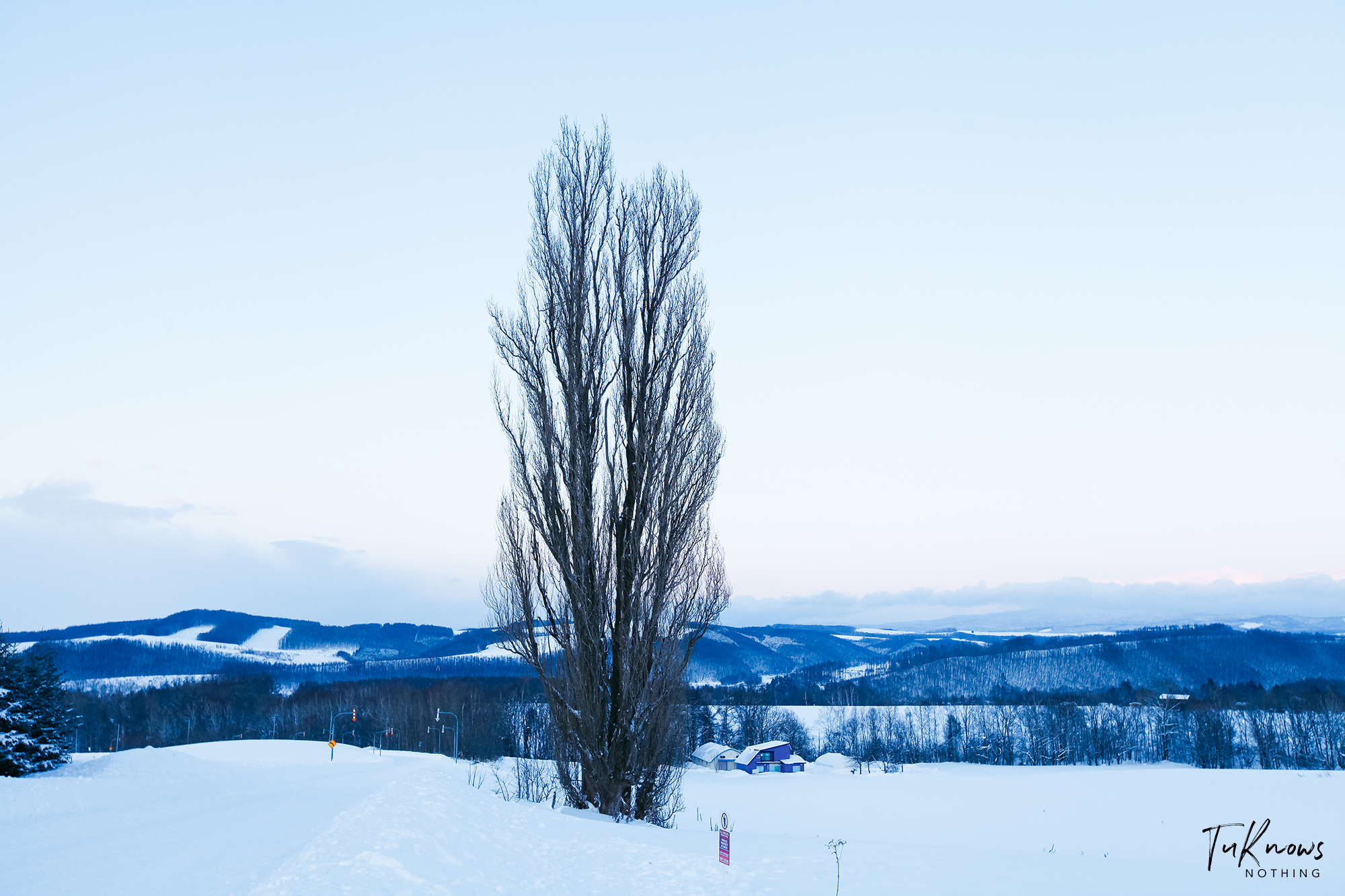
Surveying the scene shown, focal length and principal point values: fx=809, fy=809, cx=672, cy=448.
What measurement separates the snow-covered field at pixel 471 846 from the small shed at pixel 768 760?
50511 millimetres

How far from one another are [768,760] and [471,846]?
75.7 m

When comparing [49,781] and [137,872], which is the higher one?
[137,872]

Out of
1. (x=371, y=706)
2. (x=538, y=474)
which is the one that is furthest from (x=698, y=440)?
(x=371, y=706)

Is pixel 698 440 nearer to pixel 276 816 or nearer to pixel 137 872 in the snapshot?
pixel 137 872

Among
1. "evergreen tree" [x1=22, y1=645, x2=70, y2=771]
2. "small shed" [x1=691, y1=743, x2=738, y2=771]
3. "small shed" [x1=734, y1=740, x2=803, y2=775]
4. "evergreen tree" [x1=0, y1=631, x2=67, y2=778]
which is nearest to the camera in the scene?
"evergreen tree" [x1=0, y1=631, x2=67, y2=778]

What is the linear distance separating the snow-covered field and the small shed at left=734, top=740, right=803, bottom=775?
50.5m

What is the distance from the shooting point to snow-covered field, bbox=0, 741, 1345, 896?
335 inches

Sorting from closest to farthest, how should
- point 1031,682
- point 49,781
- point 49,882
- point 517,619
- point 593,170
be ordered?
point 49,882 < point 517,619 < point 593,170 < point 49,781 < point 1031,682

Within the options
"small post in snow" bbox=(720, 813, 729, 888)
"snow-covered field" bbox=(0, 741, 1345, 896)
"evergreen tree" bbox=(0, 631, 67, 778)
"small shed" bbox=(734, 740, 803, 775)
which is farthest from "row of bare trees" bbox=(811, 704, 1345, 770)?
"small post in snow" bbox=(720, 813, 729, 888)

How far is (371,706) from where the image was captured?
95125 millimetres

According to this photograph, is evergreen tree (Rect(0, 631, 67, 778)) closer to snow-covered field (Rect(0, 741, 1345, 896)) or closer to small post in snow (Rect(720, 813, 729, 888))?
snow-covered field (Rect(0, 741, 1345, 896))

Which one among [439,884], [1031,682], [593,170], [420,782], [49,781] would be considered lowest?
[1031,682]

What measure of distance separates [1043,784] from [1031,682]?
435 ft

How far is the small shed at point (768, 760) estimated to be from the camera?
78.3 metres
